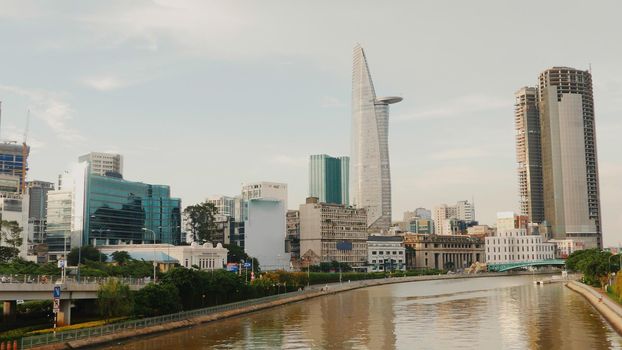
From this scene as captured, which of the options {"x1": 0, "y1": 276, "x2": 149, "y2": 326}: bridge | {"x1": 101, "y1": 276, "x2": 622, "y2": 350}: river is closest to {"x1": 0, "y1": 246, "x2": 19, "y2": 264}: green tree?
{"x1": 101, "y1": 276, "x2": 622, "y2": 350}: river

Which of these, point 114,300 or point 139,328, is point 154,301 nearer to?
point 114,300

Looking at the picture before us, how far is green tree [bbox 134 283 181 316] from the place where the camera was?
95812mm

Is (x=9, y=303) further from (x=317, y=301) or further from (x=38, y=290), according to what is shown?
(x=317, y=301)

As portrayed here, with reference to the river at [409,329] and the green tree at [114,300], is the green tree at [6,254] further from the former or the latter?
the green tree at [114,300]

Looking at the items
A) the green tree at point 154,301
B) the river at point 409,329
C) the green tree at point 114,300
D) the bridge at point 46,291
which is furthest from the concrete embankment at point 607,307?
the bridge at point 46,291

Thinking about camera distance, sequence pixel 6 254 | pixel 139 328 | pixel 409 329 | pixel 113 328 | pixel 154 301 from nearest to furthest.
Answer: pixel 113 328 < pixel 139 328 < pixel 409 329 < pixel 154 301 < pixel 6 254

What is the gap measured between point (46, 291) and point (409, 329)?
47783 mm

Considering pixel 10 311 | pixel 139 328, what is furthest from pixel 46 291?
pixel 10 311

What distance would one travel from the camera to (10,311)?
97.9 m

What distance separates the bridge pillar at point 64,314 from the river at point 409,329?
41.9 feet

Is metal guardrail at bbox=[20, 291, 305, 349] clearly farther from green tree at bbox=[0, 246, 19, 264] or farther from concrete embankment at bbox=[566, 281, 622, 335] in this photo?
green tree at bbox=[0, 246, 19, 264]

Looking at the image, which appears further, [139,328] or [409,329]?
[409,329]

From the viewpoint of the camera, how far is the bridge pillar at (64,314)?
90.8m

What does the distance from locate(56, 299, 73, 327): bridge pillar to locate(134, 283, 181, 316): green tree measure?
29.0 feet
